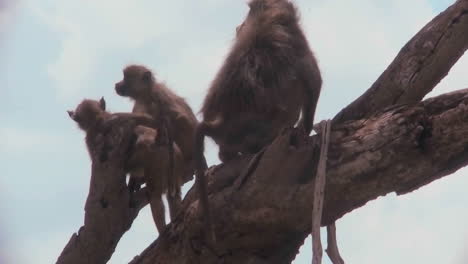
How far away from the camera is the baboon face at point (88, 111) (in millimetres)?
7910

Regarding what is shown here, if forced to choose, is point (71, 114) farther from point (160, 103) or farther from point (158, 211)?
point (158, 211)

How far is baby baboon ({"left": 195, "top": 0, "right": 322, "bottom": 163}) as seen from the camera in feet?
19.6

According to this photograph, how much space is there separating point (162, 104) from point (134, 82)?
72 centimetres

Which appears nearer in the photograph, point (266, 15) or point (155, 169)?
point (266, 15)

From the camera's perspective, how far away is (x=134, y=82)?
877cm

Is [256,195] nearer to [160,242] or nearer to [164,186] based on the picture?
[160,242]

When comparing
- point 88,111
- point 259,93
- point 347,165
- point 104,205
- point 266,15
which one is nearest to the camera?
point 347,165

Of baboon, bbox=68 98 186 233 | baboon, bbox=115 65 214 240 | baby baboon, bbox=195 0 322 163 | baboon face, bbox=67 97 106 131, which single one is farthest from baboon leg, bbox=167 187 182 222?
baboon face, bbox=67 97 106 131

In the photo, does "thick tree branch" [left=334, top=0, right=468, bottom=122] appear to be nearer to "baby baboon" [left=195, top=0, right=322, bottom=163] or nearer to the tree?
the tree

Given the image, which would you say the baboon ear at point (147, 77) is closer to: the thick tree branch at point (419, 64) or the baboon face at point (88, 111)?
the baboon face at point (88, 111)

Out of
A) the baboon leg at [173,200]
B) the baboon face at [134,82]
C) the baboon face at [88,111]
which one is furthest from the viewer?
the baboon face at [134,82]

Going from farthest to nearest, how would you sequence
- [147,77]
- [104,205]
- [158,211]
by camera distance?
1. [147,77]
2. [158,211]
3. [104,205]

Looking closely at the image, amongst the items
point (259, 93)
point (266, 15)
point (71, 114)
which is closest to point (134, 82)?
point (71, 114)

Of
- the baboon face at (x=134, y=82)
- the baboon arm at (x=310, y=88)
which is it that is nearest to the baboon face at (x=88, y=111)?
the baboon face at (x=134, y=82)
